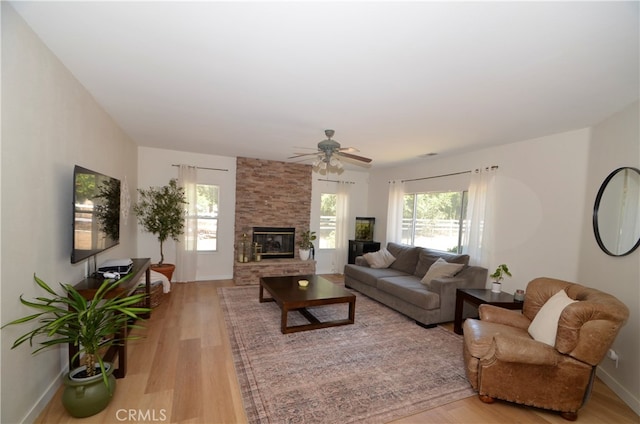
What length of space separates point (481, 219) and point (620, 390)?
2242 mm

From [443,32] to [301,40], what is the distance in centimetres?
81

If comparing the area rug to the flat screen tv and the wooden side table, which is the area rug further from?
the flat screen tv

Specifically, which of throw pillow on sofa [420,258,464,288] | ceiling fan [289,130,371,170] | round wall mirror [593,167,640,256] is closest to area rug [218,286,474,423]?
throw pillow on sofa [420,258,464,288]

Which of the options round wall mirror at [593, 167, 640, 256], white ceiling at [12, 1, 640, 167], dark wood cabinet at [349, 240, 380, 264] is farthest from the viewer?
dark wood cabinet at [349, 240, 380, 264]

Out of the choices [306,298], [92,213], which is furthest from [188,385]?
[92,213]

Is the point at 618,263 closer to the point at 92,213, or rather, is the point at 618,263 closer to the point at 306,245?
the point at 306,245

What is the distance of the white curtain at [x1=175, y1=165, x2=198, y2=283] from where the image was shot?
5.11 meters

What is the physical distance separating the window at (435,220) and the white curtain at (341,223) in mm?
1301

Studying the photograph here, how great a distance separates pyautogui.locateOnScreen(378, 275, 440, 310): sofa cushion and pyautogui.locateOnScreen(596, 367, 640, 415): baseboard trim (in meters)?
1.52

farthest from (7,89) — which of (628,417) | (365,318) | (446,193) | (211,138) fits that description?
(446,193)

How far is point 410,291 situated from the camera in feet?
12.2

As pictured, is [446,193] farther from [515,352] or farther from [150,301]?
[150,301]

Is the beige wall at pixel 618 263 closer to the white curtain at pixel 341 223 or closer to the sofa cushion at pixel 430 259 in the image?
the sofa cushion at pixel 430 259

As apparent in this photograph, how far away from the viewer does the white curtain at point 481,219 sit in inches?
156
